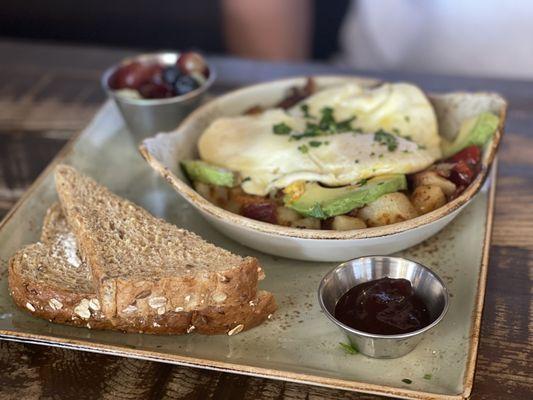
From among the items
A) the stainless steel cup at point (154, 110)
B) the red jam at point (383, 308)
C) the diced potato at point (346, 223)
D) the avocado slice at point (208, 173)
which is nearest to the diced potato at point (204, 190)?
the avocado slice at point (208, 173)

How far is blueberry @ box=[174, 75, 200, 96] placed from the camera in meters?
2.98

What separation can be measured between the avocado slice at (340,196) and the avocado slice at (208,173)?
0.22 meters

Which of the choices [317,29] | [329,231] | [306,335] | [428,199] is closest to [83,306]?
[306,335]

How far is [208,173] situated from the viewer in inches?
95.1

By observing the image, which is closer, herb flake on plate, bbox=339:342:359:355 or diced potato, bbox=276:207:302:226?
herb flake on plate, bbox=339:342:359:355

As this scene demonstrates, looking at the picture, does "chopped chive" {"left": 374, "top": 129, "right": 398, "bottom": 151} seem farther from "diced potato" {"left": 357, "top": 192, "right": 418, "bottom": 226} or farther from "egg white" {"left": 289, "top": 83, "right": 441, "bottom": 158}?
"diced potato" {"left": 357, "top": 192, "right": 418, "bottom": 226}

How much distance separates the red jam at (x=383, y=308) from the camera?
1827 millimetres

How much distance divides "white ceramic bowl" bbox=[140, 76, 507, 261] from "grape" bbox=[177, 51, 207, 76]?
1.18 ft

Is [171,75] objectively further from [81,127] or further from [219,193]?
[219,193]

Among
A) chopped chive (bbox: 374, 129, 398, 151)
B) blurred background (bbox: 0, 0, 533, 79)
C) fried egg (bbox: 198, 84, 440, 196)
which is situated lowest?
blurred background (bbox: 0, 0, 533, 79)

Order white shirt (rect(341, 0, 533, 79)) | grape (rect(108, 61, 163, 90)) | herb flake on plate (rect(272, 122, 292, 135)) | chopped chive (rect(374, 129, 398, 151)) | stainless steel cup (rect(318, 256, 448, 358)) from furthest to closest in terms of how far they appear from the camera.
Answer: white shirt (rect(341, 0, 533, 79))
grape (rect(108, 61, 163, 90))
herb flake on plate (rect(272, 122, 292, 135))
chopped chive (rect(374, 129, 398, 151))
stainless steel cup (rect(318, 256, 448, 358))

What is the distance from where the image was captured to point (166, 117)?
297 cm

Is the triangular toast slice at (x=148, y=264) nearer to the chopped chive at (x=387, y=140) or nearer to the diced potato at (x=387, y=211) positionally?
the diced potato at (x=387, y=211)

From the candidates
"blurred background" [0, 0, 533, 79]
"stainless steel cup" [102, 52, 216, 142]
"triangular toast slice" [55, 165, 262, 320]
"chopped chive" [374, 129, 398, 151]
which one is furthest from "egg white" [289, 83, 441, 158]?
"blurred background" [0, 0, 533, 79]
